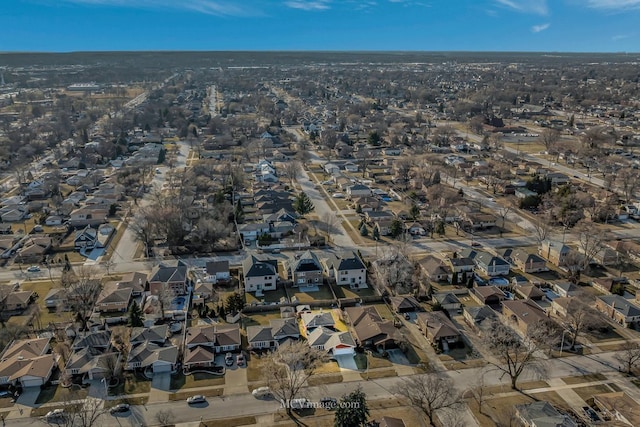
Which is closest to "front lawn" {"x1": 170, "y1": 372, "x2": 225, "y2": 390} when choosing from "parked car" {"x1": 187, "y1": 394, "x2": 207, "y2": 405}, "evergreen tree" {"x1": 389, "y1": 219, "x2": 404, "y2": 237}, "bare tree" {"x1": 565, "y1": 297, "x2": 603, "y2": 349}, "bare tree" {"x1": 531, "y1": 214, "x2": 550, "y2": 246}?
"parked car" {"x1": 187, "y1": 394, "x2": 207, "y2": 405}

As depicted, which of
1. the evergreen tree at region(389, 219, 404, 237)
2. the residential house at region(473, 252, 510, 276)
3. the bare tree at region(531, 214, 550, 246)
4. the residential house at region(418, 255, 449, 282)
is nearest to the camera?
the residential house at region(418, 255, 449, 282)

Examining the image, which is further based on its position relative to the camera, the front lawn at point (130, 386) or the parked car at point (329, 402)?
the front lawn at point (130, 386)

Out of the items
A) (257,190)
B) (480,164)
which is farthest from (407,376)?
(480,164)

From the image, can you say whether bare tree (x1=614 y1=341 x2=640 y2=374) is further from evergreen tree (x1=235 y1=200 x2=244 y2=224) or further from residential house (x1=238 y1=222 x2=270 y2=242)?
evergreen tree (x1=235 y1=200 x2=244 y2=224)

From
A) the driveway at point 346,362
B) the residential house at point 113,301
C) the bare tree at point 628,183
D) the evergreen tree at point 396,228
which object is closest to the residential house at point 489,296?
the driveway at point 346,362

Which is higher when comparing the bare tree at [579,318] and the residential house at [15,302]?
the bare tree at [579,318]

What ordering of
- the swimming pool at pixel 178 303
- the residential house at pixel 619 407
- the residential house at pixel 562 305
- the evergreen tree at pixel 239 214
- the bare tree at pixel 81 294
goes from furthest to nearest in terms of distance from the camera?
the evergreen tree at pixel 239 214 < the swimming pool at pixel 178 303 < the residential house at pixel 562 305 < the bare tree at pixel 81 294 < the residential house at pixel 619 407

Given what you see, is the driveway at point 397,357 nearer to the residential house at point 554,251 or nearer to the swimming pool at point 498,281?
the swimming pool at point 498,281

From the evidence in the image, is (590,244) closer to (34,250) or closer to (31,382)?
(31,382)
